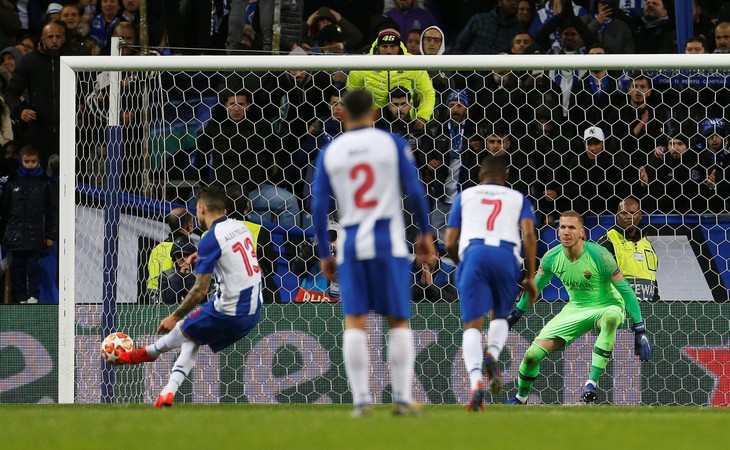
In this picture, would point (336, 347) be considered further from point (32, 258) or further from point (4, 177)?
point (4, 177)

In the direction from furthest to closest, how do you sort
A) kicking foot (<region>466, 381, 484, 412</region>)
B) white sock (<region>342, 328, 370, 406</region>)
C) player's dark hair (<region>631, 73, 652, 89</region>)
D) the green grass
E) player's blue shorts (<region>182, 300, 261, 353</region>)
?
player's dark hair (<region>631, 73, 652, 89</region>) → player's blue shorts (<region>182, 300, 261, 353</region>) → kicking foot (<region>466, 381, 484, 412</region>) → white sock (<region>342, 328, 370, 406</region>) → the green grass

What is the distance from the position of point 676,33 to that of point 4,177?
8.25 m

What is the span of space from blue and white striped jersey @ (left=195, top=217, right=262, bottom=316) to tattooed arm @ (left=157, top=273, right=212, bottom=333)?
96mm

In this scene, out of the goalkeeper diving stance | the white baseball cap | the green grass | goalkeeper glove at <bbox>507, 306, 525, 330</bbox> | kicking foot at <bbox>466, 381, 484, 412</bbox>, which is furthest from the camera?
the white baseball cap

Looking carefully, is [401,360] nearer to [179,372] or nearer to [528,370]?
[179,372]

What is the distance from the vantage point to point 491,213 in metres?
9.80

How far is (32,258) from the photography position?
14.0 metres

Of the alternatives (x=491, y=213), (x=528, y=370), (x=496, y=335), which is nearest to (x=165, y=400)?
(x=496, y=335)

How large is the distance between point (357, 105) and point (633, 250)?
6.20 m

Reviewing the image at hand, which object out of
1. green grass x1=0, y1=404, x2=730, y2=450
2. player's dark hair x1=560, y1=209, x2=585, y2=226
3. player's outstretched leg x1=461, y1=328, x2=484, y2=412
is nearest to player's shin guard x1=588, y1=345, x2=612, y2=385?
player's dark hair x1=560, y1=209, x2=585, y2=226

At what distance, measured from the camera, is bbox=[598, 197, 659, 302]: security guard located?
1298 centimetres

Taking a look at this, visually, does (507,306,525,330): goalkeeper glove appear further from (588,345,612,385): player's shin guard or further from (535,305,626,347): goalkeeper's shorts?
(588,345,612,385): player's shin guard

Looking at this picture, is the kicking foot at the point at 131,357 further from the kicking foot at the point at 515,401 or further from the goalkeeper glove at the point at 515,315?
the kicking foot at the point at 515,401

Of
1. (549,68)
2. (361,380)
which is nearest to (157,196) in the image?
(549,68)
